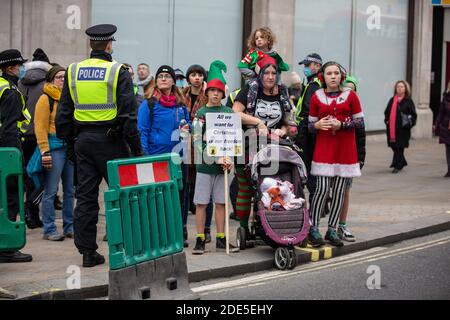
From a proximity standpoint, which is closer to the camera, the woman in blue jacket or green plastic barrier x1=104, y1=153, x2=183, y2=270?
green plastic barrier x1=104, y1=153, x2=183, y2=270

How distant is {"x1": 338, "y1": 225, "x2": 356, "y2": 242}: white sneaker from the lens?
10.6m

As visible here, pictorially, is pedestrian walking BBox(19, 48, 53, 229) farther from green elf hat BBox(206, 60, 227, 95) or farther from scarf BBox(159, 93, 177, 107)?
green elf hat BBox(206, 60, 227, 95)

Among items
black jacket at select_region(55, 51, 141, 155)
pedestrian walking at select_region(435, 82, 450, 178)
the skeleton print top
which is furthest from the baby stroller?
pedestrian walking at select_region(435, 82, 450, 178)

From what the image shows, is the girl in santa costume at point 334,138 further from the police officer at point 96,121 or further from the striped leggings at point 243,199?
the police officer at point 96,121

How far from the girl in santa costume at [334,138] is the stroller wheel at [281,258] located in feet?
3.04

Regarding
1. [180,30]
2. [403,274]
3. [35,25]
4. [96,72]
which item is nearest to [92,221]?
[96,72]

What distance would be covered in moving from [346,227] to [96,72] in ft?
12.6

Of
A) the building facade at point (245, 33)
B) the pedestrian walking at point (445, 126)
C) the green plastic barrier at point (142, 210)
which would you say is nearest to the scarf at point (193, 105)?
the green plastic barrier at point (142, 210)

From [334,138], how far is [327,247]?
1141 millimetres

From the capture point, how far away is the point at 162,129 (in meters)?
10.1

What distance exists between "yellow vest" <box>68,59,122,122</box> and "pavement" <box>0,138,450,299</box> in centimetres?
139

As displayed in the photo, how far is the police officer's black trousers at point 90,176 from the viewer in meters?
8.82

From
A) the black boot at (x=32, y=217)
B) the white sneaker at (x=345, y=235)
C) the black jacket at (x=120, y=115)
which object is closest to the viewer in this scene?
the black jacket at (x=120, y=115)

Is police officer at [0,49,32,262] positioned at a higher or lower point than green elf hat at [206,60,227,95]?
lower
